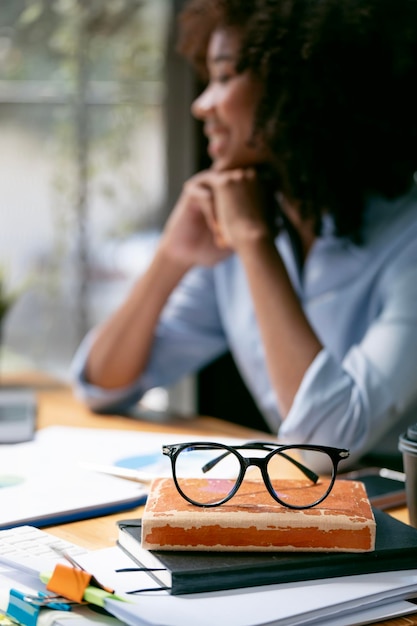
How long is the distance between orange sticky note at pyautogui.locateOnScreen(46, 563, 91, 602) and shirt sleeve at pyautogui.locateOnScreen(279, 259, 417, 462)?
0.53 meters

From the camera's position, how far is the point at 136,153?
216cm

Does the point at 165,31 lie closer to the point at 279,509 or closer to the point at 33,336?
the point at 33,336

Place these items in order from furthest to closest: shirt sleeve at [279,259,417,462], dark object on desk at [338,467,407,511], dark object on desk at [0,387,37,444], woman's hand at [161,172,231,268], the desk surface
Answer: woman's hand at [161,172,231,268] → the desk surface → dark object on desk at [0,387,37,444] → shirt sleeve at [279,259,417,462] → dark object on desk at [338,467,407,511]

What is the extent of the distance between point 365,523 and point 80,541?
0.97ft

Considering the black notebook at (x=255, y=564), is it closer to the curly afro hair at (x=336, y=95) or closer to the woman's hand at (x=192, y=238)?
the curly afro hair at (x=336, y=95)

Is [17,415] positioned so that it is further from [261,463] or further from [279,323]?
[261,463]

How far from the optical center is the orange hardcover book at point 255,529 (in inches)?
27.3

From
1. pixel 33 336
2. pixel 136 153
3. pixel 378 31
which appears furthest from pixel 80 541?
pixel 136 153

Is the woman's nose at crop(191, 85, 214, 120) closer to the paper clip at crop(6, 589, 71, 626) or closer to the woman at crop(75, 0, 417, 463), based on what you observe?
the woman at crop(75, 0, 417, 463)

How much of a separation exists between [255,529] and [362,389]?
50 cm

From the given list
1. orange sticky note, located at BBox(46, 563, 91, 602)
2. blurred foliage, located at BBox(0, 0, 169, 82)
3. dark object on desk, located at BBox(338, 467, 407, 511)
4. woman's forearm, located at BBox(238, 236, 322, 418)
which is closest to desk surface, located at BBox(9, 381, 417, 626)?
dark object on desk, located at BBox(338, 467, 407, 511)

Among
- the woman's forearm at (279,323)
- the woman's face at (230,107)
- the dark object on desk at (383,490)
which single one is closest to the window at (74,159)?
the woman's face at (230,107)

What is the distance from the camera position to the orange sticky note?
66 centimetres

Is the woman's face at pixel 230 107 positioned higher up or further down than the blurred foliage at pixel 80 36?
further down
